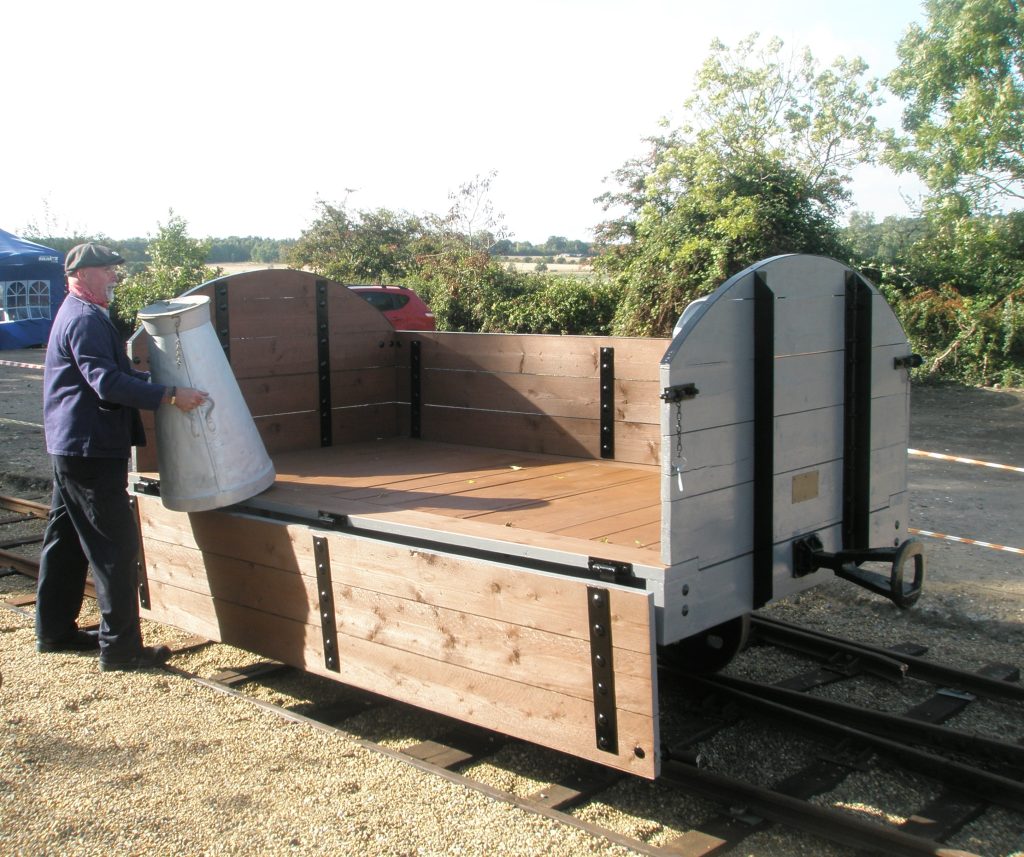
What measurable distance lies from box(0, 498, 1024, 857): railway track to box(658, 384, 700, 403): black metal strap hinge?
4.76 ft

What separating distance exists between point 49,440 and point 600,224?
26.4m

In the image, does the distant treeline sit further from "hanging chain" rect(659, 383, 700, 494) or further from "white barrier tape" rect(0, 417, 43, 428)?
"hanging chain" rect(659, 383, 700, 494)

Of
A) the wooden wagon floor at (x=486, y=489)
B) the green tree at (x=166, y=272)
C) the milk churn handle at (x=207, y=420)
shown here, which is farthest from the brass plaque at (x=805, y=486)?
the green tree at (x=166, y=272)

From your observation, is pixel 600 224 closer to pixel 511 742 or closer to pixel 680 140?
pixel 680 140

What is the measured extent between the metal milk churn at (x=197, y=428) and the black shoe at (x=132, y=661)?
0.96 m

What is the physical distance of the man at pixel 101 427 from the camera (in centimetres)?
459

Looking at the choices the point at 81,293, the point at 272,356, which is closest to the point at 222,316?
the point at 272,356

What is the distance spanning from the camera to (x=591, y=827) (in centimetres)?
343

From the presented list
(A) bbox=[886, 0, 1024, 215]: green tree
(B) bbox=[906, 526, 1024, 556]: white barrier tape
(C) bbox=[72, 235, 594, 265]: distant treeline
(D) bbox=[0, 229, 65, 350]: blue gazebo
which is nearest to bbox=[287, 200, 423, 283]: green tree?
(C) bbox=[72, 235, 594, 265]: distant treeline

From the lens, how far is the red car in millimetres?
19344

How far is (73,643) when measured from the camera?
541 centimetres

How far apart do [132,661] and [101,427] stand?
1219mm

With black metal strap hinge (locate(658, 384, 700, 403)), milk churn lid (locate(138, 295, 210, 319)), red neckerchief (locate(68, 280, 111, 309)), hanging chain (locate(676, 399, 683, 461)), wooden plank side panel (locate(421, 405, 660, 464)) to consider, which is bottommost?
wooden plank side panel (locate(421, 405, 660, 464))

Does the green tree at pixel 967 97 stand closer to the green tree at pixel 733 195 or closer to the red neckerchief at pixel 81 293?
the green tree at pixel 733 195
